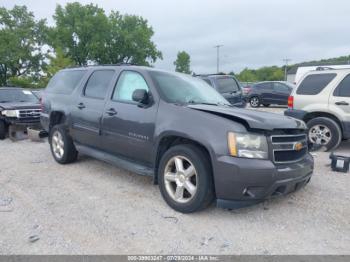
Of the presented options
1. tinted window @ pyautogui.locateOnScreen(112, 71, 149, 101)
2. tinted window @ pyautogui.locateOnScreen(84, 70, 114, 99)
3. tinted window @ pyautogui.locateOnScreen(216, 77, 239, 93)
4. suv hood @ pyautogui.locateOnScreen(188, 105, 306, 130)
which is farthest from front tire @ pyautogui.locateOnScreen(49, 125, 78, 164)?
tinted window @ pyautogui.locateOnScreen(216, 77, 239, 93)

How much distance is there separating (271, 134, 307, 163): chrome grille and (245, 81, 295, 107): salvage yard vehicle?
14.0m

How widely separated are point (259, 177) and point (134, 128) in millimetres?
1823

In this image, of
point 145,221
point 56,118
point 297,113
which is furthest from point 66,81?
point 297,113

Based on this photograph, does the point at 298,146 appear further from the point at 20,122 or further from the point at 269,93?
the point at 269,93

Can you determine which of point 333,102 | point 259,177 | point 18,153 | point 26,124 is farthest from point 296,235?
point 26,124

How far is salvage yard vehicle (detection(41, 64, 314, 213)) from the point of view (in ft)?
10.9

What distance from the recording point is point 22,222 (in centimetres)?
347

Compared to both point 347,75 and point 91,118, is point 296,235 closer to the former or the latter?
point 91,118

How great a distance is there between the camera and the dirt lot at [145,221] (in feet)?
9.81

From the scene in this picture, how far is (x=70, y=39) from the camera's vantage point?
45812mm

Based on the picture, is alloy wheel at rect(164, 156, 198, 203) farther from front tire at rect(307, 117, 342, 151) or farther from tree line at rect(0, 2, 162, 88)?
tree line at rect(0, 2, 162, 88)

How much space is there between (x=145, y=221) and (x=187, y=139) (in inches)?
42.3

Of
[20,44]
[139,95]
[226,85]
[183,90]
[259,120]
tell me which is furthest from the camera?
[20,44]

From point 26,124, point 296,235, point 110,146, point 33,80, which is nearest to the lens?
point 296,235
